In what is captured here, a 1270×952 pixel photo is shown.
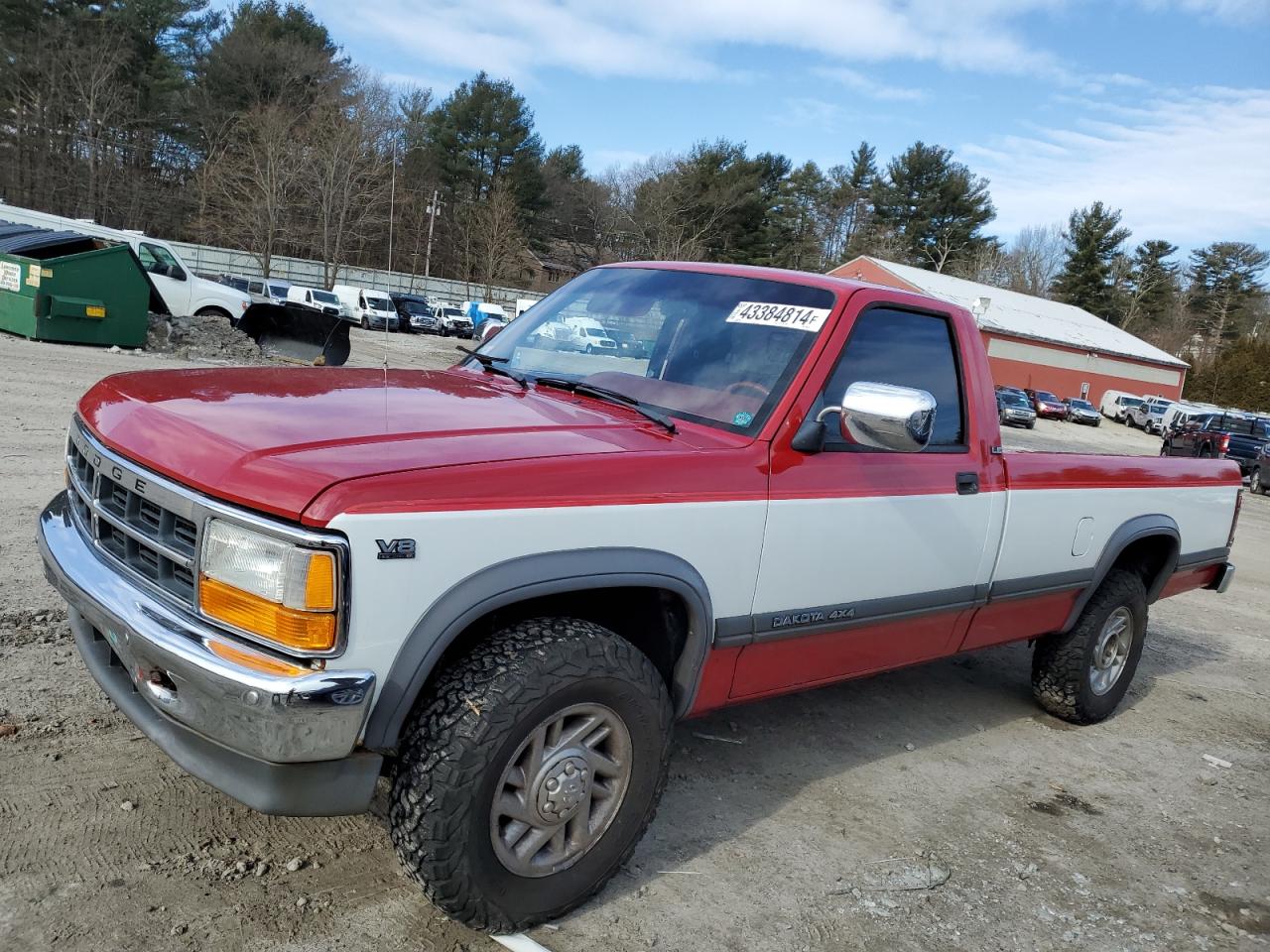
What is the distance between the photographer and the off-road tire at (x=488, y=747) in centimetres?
240

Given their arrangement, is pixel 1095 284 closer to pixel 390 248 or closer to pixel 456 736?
pixel 390 248

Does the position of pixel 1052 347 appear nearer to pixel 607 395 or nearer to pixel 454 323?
pixel 454 323

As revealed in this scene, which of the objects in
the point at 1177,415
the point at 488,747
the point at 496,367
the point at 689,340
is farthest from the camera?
the point at 1177,415

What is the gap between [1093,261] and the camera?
7319 cm

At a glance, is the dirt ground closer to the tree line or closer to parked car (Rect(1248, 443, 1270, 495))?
parked car (Rect(1248, 443, 1270, 495))

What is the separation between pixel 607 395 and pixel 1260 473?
26.8m

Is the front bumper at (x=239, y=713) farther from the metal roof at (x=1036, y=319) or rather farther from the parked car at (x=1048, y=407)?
the metal roof at (x=1036, y=319)

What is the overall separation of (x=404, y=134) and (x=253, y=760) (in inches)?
2692

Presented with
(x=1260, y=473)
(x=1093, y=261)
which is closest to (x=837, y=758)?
(x=1260, y=473)

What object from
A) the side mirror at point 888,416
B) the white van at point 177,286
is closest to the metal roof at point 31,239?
the white van at point 177,286

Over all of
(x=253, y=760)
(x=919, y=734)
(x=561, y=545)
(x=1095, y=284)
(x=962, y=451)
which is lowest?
(x=919, y=734)

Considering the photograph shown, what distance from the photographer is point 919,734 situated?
4590 millimetres

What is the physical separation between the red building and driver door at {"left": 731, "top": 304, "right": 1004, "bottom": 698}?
43.5m

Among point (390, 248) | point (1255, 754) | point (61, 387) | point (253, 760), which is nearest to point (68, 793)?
point (253, 760)
